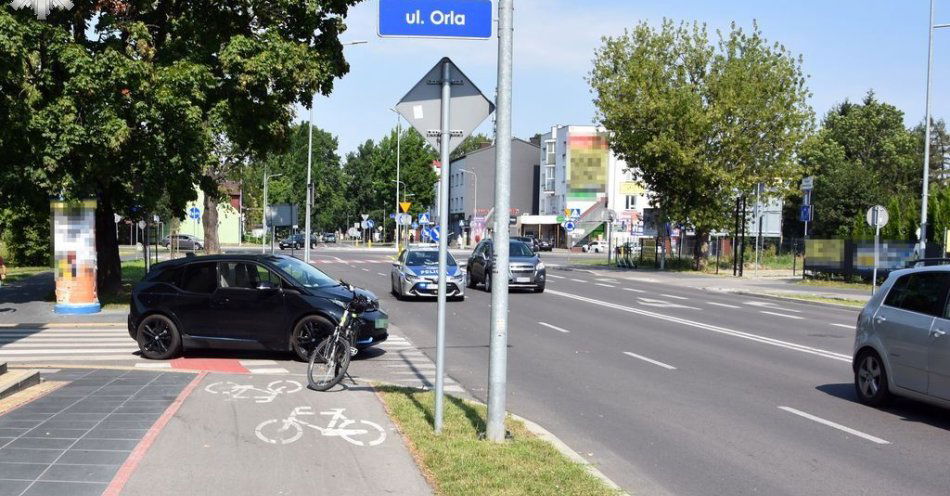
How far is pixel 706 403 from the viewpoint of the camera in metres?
9.63

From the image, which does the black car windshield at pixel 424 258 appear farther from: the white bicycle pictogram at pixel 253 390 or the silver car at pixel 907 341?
the silver car at pixel 907 341

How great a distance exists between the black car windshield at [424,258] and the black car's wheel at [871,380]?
14935 millimetres

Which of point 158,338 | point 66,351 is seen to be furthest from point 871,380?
point 66,351

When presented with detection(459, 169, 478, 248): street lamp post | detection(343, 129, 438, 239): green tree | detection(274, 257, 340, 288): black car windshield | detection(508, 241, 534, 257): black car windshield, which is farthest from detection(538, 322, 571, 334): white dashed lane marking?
detection(343, 129, 438, 239): green tree

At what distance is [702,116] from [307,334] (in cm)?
3095

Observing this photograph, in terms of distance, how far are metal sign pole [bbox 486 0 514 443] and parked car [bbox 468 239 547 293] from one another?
1934 centimetres

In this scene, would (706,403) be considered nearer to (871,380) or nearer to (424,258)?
(871,380)

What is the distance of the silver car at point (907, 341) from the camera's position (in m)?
8.46

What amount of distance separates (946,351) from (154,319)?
10.2 meters

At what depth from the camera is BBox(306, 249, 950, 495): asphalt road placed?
265 inches

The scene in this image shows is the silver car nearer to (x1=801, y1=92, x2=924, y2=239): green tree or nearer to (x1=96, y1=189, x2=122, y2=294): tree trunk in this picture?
(x1=96, y1=189, x2=122, y2=294): tree trunk

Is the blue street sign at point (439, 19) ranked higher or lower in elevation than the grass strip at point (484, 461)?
higher

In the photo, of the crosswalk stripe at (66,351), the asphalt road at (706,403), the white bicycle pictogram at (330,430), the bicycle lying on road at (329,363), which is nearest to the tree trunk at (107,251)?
the asphalt road at (706,403)

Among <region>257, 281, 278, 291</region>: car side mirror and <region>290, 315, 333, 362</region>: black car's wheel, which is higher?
<region>257, 281, 278, 291</region>: car side mirror
